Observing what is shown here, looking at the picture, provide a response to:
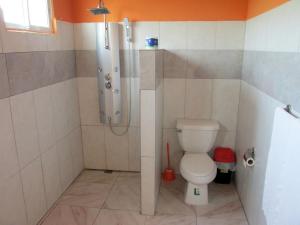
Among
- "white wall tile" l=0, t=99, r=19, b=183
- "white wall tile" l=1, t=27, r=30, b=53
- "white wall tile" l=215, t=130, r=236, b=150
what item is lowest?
"white wall tile" l=215, t=130, r=236, b=150

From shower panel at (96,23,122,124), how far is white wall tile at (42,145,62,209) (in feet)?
2.27

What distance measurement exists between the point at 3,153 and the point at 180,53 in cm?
183

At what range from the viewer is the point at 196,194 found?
2398 millimetres

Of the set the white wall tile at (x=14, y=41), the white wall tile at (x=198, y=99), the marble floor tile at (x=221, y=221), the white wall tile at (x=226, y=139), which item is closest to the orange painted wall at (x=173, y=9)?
the white wall tile at (x=198, y=99)

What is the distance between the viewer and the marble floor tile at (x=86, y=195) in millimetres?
2436

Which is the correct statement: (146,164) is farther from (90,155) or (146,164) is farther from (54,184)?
(90,155)

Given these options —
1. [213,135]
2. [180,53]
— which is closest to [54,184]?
[213,135]

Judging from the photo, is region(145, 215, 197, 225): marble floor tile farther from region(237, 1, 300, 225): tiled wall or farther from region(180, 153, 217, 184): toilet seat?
region(237, 1, 300, 225): tiled wall

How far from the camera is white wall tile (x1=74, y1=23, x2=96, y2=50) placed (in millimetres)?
2660

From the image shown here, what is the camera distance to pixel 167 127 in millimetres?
2830

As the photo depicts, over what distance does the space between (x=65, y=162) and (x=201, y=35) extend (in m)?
1.90

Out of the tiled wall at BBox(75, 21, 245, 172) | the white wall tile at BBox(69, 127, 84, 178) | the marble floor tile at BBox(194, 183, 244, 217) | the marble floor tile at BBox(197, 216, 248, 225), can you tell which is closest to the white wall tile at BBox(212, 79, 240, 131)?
the tiled wall at BBox(75, 21, 245, 172)

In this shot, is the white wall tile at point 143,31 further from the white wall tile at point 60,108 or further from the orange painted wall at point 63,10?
the white wall tile at point 60,108

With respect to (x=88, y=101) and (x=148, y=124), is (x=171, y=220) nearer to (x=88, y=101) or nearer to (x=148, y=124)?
(x=148, y=124)
